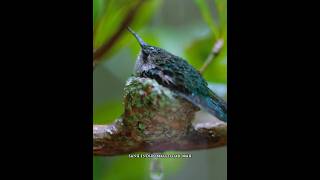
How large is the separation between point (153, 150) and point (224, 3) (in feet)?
2.22

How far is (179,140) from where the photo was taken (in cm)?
154

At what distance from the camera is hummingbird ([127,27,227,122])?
1490 mm

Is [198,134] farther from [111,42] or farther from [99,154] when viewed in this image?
[111,42]

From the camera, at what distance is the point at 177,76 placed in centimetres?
150

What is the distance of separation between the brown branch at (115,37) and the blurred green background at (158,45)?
11 mm

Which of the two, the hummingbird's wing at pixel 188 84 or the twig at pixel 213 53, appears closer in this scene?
the hummingbird's wing at pixel 188 84

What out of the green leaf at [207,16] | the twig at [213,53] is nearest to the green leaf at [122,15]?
the green leaf at [207,16]

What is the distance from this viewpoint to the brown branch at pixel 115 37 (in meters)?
1.56

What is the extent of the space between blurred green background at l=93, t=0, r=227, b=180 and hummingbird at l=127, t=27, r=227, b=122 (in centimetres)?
3

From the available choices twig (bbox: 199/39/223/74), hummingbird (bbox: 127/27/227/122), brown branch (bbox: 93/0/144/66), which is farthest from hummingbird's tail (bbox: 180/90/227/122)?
brown branch (bbox: 93/0/144/66)

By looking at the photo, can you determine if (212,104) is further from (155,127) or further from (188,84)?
(155,127)

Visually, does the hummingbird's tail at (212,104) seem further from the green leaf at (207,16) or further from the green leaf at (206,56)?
the green leaf at (207,16)

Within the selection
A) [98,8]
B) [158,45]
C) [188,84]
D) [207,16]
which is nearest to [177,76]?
[188,84]

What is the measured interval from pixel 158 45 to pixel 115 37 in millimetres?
182
